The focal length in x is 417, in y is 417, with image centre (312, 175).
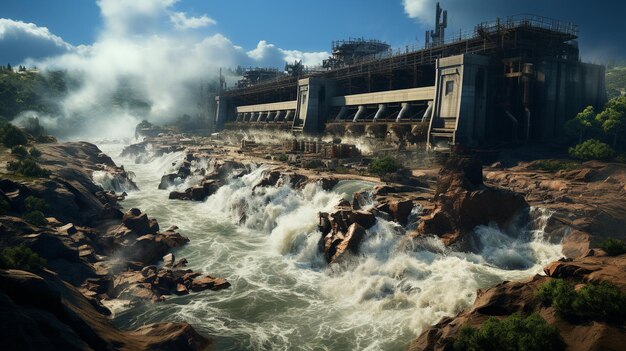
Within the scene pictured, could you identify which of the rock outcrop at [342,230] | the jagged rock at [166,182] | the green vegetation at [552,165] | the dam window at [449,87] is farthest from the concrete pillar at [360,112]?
the rock outcrop at [342,230]

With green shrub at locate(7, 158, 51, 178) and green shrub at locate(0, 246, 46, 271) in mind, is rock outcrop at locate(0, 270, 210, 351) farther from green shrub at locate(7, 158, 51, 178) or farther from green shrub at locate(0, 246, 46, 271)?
green shrub at locate(7, 158, 51, 178)

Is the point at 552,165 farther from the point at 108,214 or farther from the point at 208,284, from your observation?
the point at 108,214

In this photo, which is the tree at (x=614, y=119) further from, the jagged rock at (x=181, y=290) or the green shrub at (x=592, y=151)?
the jagged rock at (x=181, y=290)

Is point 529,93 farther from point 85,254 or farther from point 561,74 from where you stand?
point 85,254

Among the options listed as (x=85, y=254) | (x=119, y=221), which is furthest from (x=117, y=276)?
(x=119, y=221)

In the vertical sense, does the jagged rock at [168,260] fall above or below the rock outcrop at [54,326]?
below

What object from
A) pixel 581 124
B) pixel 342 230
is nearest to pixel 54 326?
pixel 342 230

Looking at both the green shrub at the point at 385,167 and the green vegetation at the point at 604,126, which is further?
the green vegetation at the point at 604,126

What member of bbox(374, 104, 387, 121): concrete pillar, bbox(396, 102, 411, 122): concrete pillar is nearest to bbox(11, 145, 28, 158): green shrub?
bbox(374, 104, 387, 121): concrete pillar
